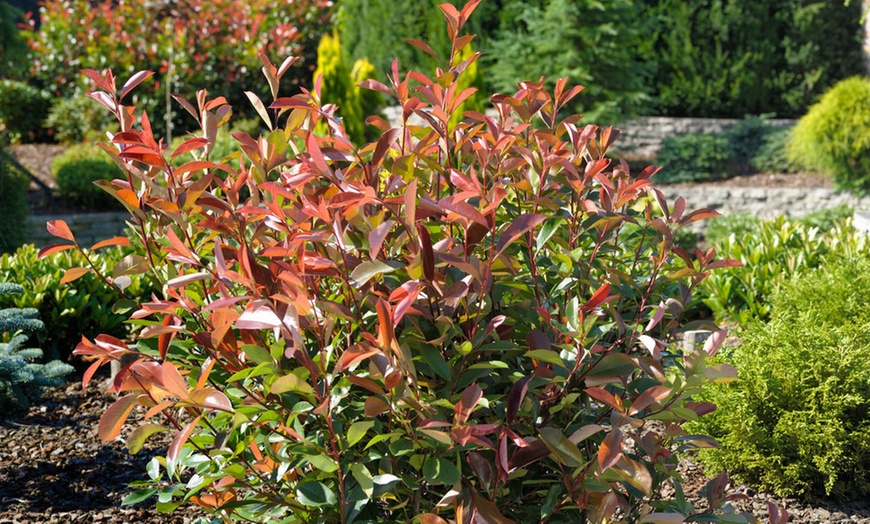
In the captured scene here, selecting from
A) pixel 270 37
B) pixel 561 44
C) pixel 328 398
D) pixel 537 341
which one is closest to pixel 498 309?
pixel 537 341

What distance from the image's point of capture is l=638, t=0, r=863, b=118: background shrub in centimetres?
1027

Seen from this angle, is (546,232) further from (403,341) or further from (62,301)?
(62,301)

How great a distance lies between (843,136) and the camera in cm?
837

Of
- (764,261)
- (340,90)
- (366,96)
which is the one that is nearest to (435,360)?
(764,261)

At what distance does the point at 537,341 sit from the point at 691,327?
469mm

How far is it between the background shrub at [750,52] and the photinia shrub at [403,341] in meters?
9.01

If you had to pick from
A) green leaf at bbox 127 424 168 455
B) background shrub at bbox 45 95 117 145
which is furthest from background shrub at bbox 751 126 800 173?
green leaf at bbox 127 424 168 455

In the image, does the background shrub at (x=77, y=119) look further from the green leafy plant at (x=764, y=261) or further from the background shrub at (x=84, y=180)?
the green leafy plant at (x=764, y=261)

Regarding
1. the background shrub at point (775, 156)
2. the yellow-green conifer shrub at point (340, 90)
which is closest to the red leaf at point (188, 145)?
the yellow-green conifer shrub at point (340, 90)

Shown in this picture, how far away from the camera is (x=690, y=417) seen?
65.7 inches

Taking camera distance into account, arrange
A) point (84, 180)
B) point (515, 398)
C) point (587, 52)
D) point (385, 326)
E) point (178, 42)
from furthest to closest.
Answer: point (178, 42), point (587, 52), point (84, 180), point (515, 398), point (385, 326)

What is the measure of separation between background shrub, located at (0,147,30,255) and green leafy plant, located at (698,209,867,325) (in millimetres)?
4825

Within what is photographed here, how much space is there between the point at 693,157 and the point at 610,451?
865 cm

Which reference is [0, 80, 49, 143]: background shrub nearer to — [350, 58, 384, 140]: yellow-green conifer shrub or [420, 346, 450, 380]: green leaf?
Result: [350, 58, 384, 140]: yellow-green conifer shrub
